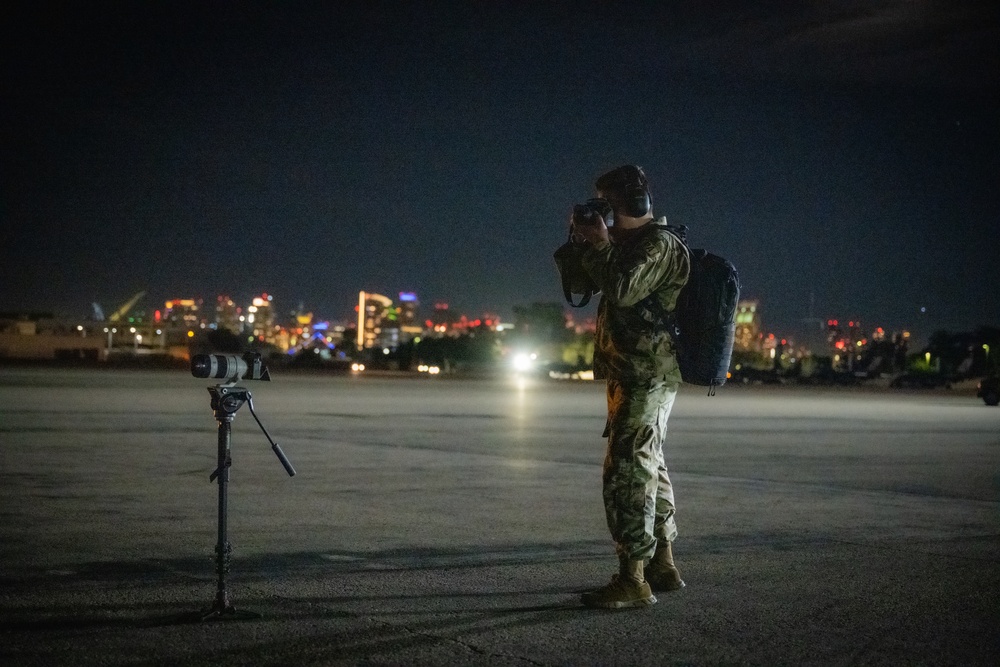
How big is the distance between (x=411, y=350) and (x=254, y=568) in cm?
10871

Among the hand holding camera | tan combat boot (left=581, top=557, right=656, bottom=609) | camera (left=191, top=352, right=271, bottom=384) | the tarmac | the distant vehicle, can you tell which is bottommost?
the tarmac

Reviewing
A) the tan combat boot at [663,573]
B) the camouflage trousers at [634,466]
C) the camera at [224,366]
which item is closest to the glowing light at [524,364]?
the tan combat boot at [663,573]

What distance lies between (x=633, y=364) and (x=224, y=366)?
199cm

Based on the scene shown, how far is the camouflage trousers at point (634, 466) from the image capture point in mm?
5511

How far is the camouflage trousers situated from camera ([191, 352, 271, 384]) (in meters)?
1.75

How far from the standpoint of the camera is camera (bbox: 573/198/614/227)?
5562mm

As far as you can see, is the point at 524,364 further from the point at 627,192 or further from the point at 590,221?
the point at 590,221

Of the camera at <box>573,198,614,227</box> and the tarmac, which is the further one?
the camera at <box>573,198,614,227</box>

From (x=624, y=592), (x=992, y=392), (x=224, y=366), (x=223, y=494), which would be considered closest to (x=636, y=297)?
(x=624, y=592)

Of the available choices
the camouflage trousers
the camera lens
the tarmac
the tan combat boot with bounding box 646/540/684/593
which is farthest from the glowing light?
the camera lens

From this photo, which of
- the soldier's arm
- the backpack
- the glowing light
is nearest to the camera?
the soldier's arm

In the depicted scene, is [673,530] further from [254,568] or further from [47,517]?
[47,517]

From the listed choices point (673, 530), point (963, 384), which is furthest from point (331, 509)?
point (963, 384)

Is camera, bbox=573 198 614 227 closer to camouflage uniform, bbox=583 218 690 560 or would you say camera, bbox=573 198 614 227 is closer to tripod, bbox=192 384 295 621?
camouflage uniform, bbox=583 218 690 560
